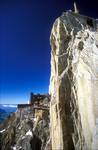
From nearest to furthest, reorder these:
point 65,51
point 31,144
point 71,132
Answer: point 71,132 < point 65,51 < point 31,144

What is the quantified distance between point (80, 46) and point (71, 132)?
1584 millimetres

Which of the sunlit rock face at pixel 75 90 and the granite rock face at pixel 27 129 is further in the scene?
the granite rock face at pixel 27 129

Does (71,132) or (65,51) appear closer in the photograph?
(71,132)

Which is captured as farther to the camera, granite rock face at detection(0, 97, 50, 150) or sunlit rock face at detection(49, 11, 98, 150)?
granite rock face at detection(0, 97, 50, 150)

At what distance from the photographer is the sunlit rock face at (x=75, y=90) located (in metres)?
2.92

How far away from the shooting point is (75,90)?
11.4 ft

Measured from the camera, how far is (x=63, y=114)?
3.57 m

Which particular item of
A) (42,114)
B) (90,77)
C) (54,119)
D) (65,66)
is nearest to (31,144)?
(42,114)

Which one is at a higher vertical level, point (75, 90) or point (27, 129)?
point (75, 90)

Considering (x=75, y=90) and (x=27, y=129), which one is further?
(x=27, y=129)

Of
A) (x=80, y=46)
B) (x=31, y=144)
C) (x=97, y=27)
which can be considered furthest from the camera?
(x=31, y=144)

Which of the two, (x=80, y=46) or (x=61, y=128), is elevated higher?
(x=80, y=46)

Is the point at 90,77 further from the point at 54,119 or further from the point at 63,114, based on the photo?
the point at 54,119

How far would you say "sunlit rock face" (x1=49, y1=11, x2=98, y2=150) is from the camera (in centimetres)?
292
